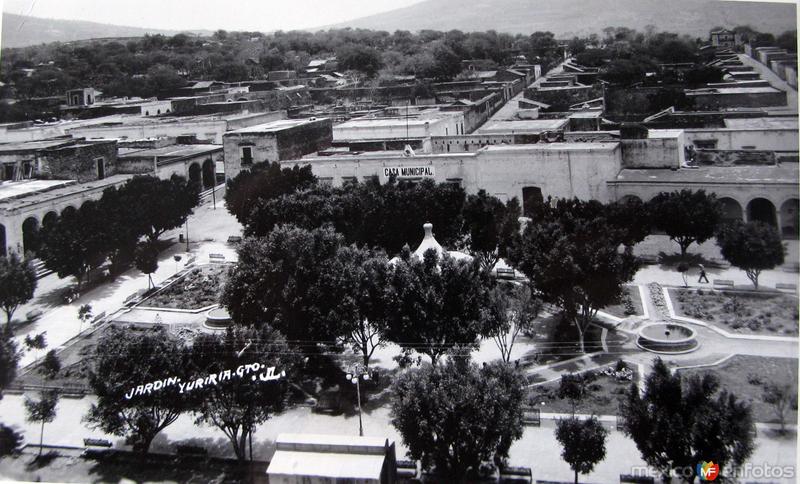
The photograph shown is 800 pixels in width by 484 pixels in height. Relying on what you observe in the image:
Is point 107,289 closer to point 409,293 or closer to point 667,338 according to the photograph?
point 409,293

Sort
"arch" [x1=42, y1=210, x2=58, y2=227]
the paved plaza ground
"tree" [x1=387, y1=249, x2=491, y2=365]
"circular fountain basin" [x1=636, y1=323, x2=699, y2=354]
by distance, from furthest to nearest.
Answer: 1. "arch" [x1=42, y1=210, x2=58, y2=227]
2. "circular fountain basin" [x1=636, y1=323, x2=699, y2=354]
3. "tree" [x1=387, y1=249, x2=491, y2=365]
4. the paved plaza ground

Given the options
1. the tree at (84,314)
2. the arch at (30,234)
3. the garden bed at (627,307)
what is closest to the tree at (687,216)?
the garden bed at (627,307)

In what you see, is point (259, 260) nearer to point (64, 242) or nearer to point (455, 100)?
point (64, 242)

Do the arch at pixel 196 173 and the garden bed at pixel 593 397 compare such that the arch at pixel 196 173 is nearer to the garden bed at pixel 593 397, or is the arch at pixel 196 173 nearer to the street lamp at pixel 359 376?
the street lamp at pixel 359 376

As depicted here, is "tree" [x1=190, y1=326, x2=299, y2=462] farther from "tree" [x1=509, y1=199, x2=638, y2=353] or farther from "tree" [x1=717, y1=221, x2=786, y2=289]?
"tree" [x1=717, y1=221, x2=786, y2=289]

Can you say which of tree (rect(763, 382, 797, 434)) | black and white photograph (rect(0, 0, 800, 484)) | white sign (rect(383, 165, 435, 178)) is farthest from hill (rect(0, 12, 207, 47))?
tree (rect(763, 382, 797, 434))

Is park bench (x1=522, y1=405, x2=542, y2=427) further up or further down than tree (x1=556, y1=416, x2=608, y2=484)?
further down

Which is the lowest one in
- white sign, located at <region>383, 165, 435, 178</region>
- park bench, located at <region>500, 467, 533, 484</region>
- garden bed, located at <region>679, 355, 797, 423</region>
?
park bench, located at <region>500, 467, 533, 484</region>
